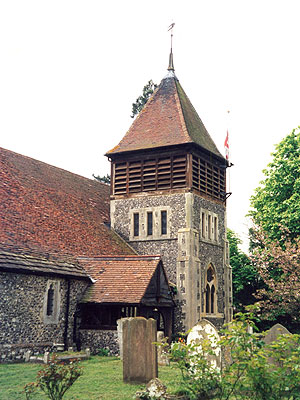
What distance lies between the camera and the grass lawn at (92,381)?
10.9m

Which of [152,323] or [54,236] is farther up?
[54,236]

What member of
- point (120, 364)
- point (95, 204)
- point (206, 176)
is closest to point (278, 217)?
point (206, 176)

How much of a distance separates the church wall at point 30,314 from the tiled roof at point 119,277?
98cm

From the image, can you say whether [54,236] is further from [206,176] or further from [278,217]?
[278,217]

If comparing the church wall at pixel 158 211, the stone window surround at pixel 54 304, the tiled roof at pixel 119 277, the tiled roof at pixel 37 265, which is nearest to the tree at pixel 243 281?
the church wall at pixel 158 211

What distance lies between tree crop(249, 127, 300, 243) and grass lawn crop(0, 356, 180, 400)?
51.5ft

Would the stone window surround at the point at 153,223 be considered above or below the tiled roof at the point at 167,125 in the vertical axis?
below

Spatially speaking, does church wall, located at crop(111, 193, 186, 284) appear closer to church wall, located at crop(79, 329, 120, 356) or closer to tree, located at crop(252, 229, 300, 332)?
tree, located at crop(252, 229, 300, 332)

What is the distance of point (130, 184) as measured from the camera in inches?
1109

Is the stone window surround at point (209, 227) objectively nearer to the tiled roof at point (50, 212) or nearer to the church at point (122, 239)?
the church at point (122, 239)

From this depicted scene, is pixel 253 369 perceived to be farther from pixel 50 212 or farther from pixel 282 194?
pixel 282 194

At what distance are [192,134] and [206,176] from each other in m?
2.40

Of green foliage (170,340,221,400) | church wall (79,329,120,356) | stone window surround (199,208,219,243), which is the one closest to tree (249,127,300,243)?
stone window surround (199,208,219,243)

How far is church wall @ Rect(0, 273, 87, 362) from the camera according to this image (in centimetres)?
1739
